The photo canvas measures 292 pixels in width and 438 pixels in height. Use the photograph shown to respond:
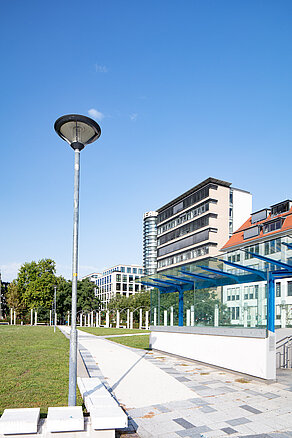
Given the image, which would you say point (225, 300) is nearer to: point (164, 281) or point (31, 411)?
point (164, 281)

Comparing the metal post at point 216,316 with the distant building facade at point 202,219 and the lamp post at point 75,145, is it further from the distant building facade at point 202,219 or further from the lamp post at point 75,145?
the distant building facade at point 202,219

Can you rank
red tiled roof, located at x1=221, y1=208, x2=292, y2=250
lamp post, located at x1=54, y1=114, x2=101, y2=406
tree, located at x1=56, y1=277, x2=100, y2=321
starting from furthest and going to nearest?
tree, located at x1=56, y1=277, x2=100, y2=321
red tiled roof, located at x1=221, y1=208, x2=292, y2=250
lamp post, located at x1=54, y1=114, x2=101, y2=406

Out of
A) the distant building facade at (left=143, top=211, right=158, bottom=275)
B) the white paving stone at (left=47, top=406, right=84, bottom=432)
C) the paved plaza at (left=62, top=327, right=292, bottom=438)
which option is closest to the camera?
the white paving stone at (left=47, top=406, right=84, bottom=432)

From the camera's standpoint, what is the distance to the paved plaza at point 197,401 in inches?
270

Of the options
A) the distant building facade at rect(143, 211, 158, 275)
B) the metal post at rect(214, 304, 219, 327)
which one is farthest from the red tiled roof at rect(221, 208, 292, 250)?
the distant building facade at rect(143, 211, 158, 275)

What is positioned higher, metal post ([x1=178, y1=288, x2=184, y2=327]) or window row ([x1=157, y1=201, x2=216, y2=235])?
window row ([x1=157, y1=201, x2=216, y2=235])

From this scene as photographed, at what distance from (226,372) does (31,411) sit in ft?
29.3

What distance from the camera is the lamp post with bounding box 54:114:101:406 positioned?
22.9 ft

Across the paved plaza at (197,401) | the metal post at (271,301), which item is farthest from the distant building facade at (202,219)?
the paved plaza at (197,401)

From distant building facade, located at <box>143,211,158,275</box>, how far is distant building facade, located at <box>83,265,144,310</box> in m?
9.99

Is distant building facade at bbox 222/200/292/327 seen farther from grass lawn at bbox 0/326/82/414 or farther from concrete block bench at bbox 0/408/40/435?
concrete block bench at bbox 0/408/40/435

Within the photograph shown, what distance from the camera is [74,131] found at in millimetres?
7516

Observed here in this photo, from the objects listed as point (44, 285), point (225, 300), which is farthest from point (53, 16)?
point (44, 285)

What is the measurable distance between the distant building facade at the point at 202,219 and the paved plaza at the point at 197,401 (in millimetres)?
62671
